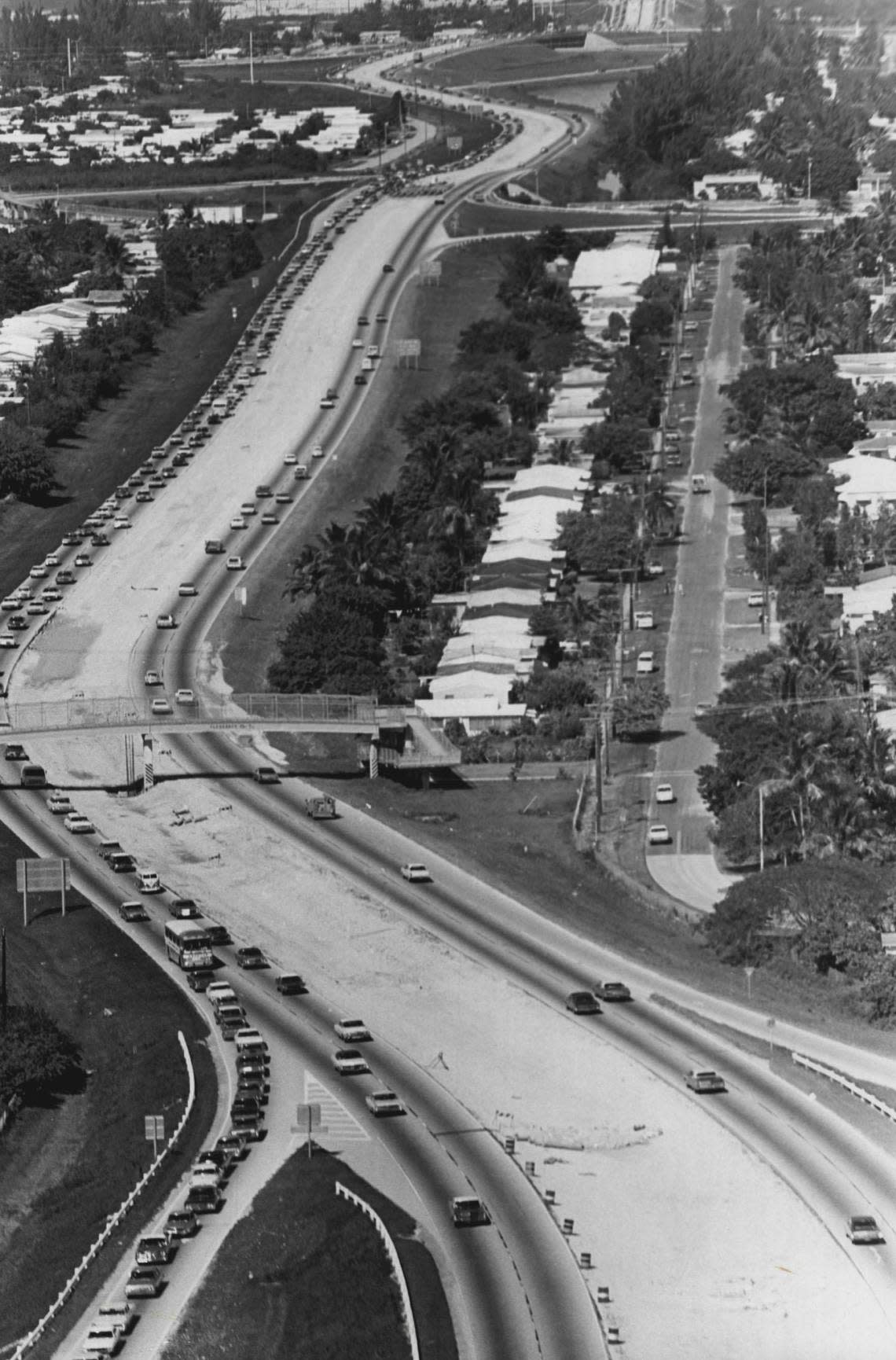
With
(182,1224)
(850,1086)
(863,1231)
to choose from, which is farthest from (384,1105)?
(863,1231)

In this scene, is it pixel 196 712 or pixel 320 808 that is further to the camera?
pixel 196 712

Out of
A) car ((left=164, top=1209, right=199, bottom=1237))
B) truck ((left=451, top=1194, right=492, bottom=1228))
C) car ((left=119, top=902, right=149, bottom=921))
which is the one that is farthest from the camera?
car ((left=119, top=902, right=149, bottom=921))

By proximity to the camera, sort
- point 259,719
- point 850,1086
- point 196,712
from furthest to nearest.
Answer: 1. point 196,712
2. point 259,719
3. point 850,1086

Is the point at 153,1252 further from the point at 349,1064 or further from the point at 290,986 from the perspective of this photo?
the point at 290,986

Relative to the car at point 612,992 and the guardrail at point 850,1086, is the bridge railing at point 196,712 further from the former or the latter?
the guardrail at point 850,1086

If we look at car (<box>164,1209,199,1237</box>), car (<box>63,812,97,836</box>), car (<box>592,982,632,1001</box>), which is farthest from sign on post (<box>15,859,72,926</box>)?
car (<box>164,1209,199,1237</box>)

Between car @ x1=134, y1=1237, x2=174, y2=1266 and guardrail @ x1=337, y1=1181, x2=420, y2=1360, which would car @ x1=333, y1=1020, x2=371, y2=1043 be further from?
car @ x1=134, y1=1237, x2=174, y2=1266
